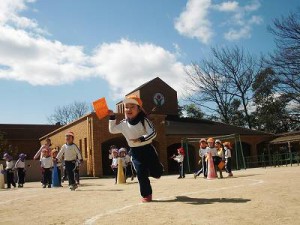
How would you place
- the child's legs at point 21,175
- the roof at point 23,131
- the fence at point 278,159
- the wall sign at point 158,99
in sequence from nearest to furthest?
the child's legs at point 21,175
the fence at point 278,159
the roof at point 23,131
the wall sign at point 158,99

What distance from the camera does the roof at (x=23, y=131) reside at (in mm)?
50372

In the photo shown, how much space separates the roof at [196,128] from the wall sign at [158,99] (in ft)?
13.7

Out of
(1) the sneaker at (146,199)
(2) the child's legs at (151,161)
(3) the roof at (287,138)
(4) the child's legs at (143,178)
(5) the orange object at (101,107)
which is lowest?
(1) the sneaker at (146,199)

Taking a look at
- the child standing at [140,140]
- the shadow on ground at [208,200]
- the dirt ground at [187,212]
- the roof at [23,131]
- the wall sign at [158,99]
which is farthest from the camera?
the wall sign at [158,99]

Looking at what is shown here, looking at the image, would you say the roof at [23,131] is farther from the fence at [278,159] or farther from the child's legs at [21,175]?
the child's legs at [21,175]

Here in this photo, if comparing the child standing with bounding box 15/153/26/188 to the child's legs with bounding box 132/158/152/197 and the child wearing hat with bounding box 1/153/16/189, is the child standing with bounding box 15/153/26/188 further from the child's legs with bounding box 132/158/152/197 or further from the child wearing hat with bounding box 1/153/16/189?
the child's legs with bounding box 132/158/152/197

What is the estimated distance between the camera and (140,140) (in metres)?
7.67

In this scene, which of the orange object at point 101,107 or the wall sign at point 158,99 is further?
the wall sign at point 158,99

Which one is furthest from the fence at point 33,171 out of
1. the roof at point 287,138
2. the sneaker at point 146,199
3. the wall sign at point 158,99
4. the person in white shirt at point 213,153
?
the sneaker at point 146,199

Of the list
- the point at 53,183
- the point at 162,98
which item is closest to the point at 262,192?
the point at 53,183

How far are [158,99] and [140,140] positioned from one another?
43.8m

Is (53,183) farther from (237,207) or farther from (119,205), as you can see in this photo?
(237,207)

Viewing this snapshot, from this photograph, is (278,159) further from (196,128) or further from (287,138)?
(196,128)

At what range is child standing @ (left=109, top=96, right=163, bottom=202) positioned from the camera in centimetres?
777
